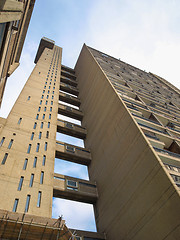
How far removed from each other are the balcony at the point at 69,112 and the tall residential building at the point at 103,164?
253 mm

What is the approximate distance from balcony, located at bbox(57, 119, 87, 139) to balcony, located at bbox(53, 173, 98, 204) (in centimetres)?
800

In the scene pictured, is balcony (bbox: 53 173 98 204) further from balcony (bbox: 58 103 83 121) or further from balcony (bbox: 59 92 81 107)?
balcony (bbox: 59 92 81 107)

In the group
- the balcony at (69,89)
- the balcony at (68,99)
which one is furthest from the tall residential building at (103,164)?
the balcony at (69,89)

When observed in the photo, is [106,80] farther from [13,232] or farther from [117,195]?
[13,232]

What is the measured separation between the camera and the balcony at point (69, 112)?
29.1 m

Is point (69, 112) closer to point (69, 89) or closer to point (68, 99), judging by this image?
point (68, 99)

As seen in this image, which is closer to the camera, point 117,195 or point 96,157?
point 117,195

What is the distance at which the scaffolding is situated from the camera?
1030cm

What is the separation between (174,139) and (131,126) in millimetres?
5218

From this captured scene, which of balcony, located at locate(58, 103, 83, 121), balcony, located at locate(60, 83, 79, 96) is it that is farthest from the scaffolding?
balcony, located at locate(60, 83, 79, 96)

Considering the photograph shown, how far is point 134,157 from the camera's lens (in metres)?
14.5

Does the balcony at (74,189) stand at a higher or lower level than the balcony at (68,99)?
lower

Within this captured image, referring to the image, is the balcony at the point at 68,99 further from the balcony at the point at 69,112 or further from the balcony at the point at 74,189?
the balcony at the point at 74,189

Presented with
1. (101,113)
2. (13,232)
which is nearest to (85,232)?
(13,232)
